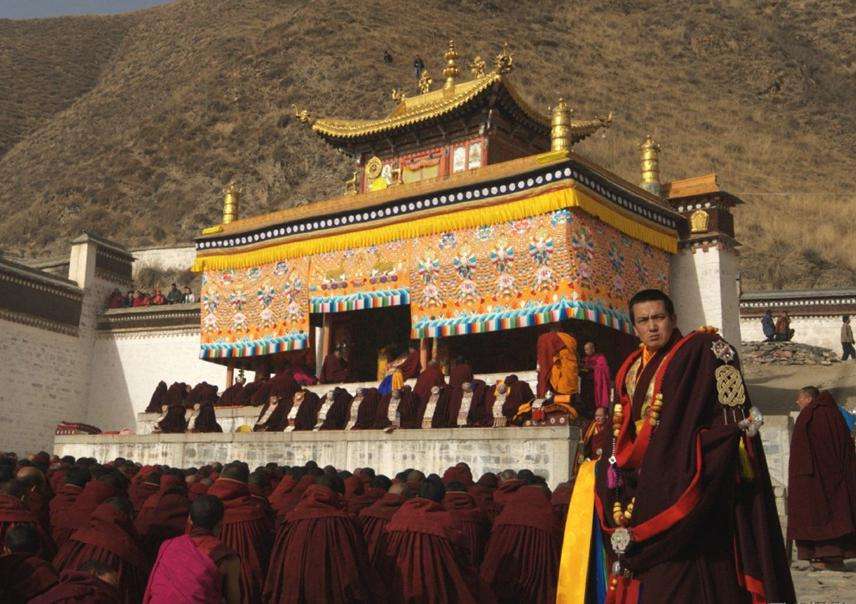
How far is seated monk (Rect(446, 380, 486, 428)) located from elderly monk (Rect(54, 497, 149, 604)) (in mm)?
7155

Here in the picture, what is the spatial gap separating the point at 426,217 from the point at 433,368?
3.03 m

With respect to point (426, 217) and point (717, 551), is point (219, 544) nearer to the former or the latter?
point (717, 551)

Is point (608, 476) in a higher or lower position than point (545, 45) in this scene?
lower

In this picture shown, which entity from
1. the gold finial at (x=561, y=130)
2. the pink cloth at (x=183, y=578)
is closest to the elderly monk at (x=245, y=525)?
the pink cloth at (x=183, y=578)

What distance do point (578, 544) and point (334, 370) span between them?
13053 mm

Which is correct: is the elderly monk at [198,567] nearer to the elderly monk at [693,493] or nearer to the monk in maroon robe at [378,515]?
the elderly monk at [693,493]

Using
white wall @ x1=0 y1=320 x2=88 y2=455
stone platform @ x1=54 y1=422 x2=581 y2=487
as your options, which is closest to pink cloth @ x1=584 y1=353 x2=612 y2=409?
stone platform @ x1=54 y1=422 x2=581 y2=487

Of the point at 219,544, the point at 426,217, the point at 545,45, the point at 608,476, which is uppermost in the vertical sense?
the point at 545,45

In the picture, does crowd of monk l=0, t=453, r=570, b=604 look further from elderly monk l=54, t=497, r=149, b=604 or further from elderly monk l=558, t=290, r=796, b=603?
elderly monk l=558, t=290, r=796, b=603

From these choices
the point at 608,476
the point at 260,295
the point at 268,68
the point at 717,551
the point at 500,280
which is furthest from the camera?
the point at 268,68

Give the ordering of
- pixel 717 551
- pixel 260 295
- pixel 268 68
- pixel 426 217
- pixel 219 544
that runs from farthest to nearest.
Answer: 1. pixel 268 68
2. pixel 260 295
3. pixel 426 217
4. pixel 219 544
5. pixel 717 551

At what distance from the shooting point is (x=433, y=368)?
1341cm

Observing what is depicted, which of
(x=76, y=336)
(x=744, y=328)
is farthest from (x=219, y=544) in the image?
(x=744, y=328)

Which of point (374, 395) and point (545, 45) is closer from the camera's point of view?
point (374, 395)
